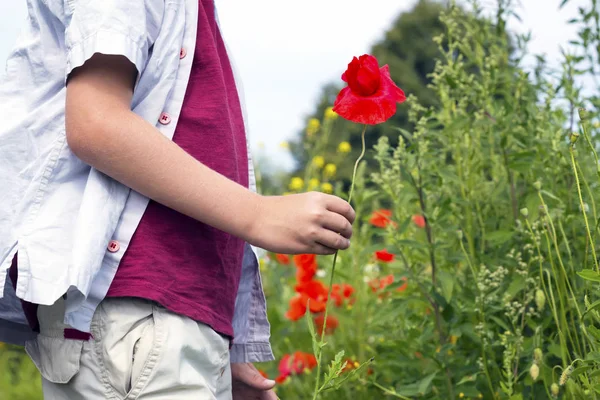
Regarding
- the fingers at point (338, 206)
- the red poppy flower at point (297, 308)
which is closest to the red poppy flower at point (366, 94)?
the fingers at point (338, 206)

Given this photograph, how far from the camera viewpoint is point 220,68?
150cm

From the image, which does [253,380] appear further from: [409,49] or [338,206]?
[409,49]

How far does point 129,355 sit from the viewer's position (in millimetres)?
1271

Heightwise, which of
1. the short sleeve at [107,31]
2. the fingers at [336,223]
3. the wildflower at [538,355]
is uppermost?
the short sleeve at [107,31]

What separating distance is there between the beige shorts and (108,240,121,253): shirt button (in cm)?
7

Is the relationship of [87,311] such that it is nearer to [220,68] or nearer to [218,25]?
[220,68]

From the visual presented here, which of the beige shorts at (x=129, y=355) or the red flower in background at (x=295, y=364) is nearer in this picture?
the beige shorts at (x=129, y=355)

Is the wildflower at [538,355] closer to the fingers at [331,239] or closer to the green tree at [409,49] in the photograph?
the fingers at [331,239]

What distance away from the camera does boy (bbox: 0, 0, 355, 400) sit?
1262 millimetres

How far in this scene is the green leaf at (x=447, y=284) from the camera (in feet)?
6.45

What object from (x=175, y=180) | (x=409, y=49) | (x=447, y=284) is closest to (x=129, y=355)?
(x=175, y=180)

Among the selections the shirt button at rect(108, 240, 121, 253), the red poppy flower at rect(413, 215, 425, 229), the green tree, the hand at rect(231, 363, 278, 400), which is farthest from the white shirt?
the green tree

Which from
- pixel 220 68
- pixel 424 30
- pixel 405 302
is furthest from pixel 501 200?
pixel 424 30

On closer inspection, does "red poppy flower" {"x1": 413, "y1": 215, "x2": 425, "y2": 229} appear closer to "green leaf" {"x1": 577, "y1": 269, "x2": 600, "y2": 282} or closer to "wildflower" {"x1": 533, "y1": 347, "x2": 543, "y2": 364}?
"wildflower" {"x1": 533, "y1": 347, "x2": 543, "y2": 364}
